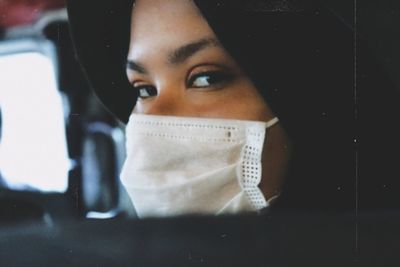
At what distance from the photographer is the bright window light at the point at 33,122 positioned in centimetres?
354

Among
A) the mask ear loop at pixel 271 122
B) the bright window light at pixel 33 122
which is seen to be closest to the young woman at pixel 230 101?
the mask ear loop at pixel 271 122

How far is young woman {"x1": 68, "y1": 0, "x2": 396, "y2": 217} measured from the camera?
3.33 m

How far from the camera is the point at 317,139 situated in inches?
133

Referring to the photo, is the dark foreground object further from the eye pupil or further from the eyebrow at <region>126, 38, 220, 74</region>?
the eyebrow at <region>126, 38, 220, 74</region>

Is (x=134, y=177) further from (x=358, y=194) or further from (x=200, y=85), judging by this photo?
(x=358, y=194)

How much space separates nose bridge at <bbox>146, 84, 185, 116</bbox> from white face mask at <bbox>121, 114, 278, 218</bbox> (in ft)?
0.11

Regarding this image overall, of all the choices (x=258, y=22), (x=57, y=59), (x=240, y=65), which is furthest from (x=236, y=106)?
(x=57, y=59)

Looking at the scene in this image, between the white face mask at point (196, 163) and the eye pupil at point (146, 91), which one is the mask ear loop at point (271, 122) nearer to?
the white face mask at point (196, 163)

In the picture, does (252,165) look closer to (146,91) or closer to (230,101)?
(230,101)

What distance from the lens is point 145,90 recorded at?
11.2 feet

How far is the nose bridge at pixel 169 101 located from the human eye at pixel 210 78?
83 millimetres

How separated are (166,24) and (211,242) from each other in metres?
1.10

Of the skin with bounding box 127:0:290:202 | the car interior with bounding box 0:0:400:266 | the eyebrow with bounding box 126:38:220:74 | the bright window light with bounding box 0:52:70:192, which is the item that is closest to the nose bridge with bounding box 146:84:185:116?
the skin with bounding box 127:0:290:202

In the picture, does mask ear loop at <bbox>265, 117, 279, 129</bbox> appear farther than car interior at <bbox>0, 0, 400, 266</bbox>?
No
